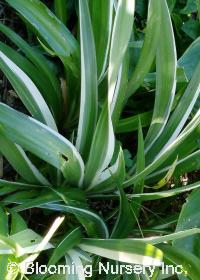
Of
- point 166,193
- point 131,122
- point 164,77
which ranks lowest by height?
point 166,193

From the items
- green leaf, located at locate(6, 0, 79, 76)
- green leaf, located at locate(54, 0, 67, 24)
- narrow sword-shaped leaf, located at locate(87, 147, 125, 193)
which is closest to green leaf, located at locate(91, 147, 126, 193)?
narrow sword-shaped leaf, located at locate(87, 147, 125, 193)

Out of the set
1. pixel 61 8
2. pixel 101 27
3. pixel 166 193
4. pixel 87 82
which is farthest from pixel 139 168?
pixel 61 8

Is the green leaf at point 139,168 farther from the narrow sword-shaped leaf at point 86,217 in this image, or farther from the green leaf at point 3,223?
the green leaf at point 3,223

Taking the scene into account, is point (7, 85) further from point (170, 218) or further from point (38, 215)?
point (170, 218)

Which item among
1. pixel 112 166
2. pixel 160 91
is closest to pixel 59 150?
pixel 112 166

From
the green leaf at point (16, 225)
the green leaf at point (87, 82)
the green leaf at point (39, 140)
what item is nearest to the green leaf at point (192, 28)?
the green leaf at point (87, 82)

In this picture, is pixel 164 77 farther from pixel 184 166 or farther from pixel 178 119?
pixel 184 166
